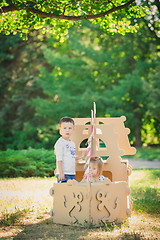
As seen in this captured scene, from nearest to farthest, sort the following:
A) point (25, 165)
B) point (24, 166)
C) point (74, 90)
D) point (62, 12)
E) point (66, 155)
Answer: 1. point (66, 155)
2. point (62, 12)
3. point (24, 166)
4. point (25, 165)
5. point (74, 90)

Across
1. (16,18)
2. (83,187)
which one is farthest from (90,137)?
(16,18)

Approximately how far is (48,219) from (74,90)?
14554 mm

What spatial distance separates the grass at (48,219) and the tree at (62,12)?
3185 mm

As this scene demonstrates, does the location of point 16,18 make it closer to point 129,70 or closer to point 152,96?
point 152,96

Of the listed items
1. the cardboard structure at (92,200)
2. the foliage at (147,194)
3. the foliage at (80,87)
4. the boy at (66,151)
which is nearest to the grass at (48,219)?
the foliage at (147,194)

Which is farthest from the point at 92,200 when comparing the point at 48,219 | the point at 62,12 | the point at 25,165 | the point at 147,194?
the point at 25,165

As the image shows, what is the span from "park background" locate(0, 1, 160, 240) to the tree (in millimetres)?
566

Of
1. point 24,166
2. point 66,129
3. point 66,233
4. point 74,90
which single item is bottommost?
point 66,233

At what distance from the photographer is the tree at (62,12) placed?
5.54 m

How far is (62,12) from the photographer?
611cm

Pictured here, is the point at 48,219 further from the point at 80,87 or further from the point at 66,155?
the point at 80,87

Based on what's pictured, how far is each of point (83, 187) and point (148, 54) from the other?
1727 cm

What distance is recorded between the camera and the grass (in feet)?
11.7

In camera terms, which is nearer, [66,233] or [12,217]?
[66,233]
